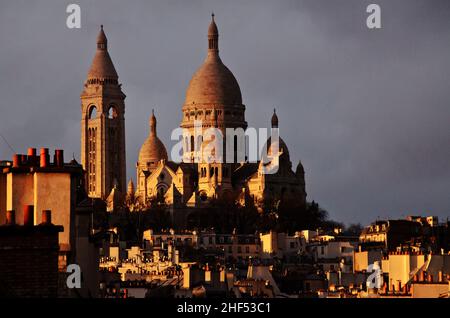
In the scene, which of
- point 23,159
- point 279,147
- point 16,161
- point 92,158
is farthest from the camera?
point 92,158

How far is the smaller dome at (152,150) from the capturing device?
636 ft

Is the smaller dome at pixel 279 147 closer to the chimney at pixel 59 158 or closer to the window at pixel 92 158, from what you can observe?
the window at pixel 92 158

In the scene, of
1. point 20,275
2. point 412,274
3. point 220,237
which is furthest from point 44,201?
point 220,237

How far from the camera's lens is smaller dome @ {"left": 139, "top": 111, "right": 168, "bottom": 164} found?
193875 mm

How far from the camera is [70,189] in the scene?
80.6 feet

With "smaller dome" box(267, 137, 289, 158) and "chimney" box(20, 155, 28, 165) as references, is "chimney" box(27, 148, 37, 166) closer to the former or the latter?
"chimney" box(20, 155, 28, 165)

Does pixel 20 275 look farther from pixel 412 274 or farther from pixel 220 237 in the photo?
pixel 220 237

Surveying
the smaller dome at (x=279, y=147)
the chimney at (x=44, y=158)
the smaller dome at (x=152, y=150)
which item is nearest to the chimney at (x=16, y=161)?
the chimney at (x=44, y=158)

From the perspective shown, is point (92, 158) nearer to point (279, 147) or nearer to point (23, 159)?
point (279, 147)

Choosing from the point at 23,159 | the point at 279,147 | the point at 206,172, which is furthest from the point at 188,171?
the point at 23,159

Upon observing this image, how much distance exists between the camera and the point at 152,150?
7667 inches

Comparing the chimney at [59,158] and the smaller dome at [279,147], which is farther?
the smaller dome at [279,147]

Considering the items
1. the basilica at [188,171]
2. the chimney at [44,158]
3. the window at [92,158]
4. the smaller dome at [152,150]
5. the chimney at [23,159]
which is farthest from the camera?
the window at [92,158]

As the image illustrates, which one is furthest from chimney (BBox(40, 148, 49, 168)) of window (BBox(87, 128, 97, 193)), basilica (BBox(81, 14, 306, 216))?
window (BBox(87, 128, 97, 193))
